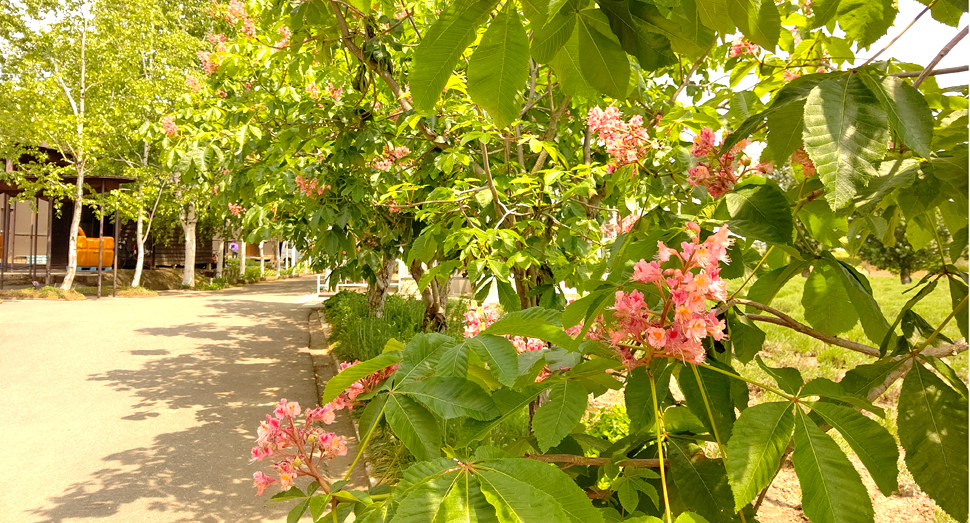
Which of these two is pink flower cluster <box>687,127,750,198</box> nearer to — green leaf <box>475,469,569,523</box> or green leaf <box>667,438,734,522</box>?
green leaf <box>667,438,734,522</box>

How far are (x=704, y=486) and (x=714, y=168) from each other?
0.80 meters

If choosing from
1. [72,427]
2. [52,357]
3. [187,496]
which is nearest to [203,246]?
[52,357]

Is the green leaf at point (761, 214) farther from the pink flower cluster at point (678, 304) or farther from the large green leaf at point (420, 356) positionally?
the large green leaf at point (420, 356)

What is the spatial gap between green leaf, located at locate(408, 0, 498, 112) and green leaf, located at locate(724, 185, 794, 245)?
0.54 meters

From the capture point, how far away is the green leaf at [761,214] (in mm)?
952

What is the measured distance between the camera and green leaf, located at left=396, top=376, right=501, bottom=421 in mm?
789

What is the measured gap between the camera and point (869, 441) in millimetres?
698

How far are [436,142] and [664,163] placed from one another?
1639 mm

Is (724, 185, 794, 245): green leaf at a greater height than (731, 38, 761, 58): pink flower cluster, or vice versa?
(731, 38, 761, 58): pink flower cluster

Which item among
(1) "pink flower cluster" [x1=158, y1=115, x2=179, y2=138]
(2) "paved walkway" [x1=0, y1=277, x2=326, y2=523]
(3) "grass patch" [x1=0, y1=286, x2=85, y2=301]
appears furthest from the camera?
(3) "grass patch" [x1=0, y1=286, x2=85, y2=301]

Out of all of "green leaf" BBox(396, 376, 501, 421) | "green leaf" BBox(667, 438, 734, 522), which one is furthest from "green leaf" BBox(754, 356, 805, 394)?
"green leaf" BBox(396, 376, 501, 421)

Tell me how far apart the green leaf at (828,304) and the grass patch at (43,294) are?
50.2 ft

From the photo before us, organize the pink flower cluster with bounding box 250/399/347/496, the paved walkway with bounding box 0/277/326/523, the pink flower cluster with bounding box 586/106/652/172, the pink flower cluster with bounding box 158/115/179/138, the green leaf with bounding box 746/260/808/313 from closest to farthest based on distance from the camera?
the green leaf with bounding box 746/260/808/313 < the pink flower cluster with bounding box 250/399/347/496 < the pink flower cluster with bounding box 586/106/652/172 < the paved walkway with bounding box 0/277/326/523 < the pink flower cluster with bounding box 158/115/179/138

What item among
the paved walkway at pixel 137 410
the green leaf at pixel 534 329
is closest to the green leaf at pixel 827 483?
the green leaf at pixel 534 329
